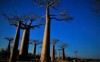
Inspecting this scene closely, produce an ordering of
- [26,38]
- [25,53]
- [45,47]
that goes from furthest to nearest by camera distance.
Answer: [26,38], [25,53], [45,47]

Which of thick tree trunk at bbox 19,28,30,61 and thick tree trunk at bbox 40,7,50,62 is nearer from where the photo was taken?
thick tree trunk at bbox 40,7,50,62

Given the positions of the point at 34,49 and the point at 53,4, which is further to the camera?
the point at 34,49

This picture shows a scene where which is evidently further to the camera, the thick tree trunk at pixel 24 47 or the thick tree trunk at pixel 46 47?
the thick tree trunk at pixel 24 47

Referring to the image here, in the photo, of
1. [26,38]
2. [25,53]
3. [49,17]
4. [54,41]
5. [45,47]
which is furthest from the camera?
[54,41]

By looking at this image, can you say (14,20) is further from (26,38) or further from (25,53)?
(25,53)

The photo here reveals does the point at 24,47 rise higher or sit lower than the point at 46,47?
higher

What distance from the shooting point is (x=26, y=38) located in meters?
18.6

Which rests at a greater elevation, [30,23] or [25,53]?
[30,23]

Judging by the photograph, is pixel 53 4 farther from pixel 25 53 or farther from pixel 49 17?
pixel 25 53

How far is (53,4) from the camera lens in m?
14.5

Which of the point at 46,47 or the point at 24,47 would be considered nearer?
the point at 46,47

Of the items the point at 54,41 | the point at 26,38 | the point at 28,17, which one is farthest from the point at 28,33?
the point at 54,41

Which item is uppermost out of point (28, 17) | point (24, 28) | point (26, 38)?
point (28, 17)

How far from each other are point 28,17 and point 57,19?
534cm
